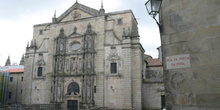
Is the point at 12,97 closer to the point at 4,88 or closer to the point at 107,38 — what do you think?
the point at 4,88

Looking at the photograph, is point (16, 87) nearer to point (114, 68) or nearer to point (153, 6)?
point (114, 68)

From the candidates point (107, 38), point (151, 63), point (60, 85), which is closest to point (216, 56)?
point (107, 38)

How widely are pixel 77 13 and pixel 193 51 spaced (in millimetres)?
25786

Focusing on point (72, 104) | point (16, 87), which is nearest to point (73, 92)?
point (72, 104)

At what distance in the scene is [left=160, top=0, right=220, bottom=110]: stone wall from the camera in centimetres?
526

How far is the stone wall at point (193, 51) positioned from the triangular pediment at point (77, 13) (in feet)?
74.7

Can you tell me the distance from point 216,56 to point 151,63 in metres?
29.3

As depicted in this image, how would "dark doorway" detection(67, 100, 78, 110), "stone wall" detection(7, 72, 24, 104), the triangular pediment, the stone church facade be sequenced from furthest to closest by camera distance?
"stone wall" detection(7, 72, 24, 104) → the triangular pediment → "dark doorway" detection(67, 100, 78, 110) → the stone church facade

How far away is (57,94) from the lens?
26.8 m

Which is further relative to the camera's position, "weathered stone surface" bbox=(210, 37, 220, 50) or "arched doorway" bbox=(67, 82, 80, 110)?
"arched doorway" bbox=(67, 82, 80, 110)

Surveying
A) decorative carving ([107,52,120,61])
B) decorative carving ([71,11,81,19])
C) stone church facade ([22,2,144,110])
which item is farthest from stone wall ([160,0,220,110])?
decorative carving ([71,11,81,19])

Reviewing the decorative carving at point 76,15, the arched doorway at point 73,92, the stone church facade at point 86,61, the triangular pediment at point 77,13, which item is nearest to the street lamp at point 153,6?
the stone church facade at point 86,61

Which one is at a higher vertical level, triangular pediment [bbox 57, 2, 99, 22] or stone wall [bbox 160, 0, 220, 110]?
triangular pediment [bbox 57, 2, 99, 22]

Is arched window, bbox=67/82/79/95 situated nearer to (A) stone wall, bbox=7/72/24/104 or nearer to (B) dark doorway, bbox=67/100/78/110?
(B) dark doorway, bbox=67/100/78/110
